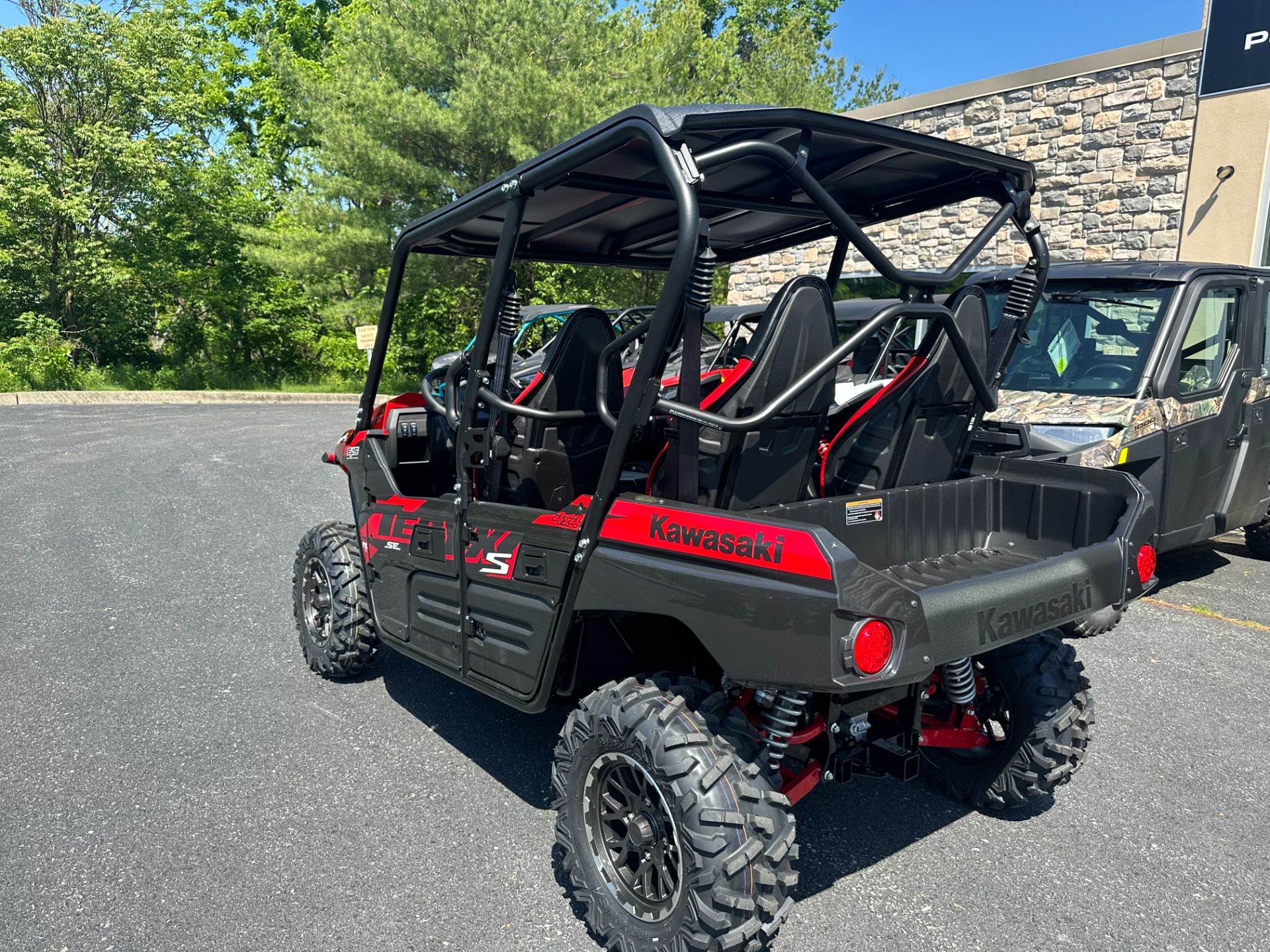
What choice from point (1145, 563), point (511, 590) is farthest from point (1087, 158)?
point (511, 590)

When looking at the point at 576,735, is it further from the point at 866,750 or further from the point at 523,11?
the point at 523,11

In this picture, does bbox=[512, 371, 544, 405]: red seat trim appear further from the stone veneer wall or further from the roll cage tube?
the stone veneer wall

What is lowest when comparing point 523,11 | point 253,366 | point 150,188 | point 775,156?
point 253,366

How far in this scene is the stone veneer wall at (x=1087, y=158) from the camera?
11.8 meters

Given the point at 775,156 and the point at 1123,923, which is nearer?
the point at 775,156

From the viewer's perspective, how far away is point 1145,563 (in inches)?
113

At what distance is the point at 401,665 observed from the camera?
470 centimetres

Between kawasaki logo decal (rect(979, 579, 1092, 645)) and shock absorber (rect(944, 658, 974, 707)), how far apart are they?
1.57 feet

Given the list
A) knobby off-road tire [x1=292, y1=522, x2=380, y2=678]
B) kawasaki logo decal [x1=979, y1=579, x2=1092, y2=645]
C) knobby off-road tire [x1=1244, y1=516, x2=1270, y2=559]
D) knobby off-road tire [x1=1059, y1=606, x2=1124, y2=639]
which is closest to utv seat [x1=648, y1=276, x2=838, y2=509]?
kawasaki logo decal [x1=979, y1=579, x2=1092, y2=645]

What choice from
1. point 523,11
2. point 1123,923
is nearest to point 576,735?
point 1123,923

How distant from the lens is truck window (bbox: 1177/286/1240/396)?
18.6ft

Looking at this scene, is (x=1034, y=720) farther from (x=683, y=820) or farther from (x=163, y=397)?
(x=163, y=397)

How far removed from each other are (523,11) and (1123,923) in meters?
18.8

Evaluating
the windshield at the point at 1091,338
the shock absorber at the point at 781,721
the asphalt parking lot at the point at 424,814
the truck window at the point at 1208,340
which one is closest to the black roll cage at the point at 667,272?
the shock absorber at the point at 781,721
